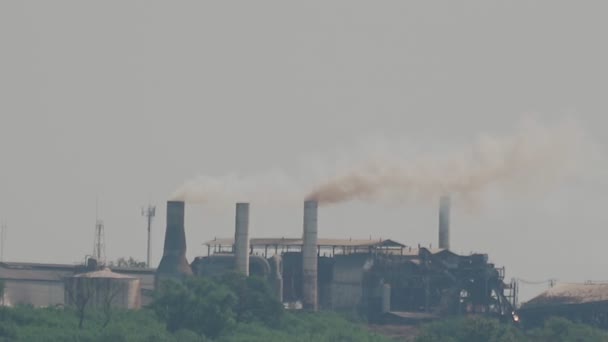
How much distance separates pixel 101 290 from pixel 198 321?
41.3 ft

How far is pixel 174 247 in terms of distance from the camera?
5497 inches

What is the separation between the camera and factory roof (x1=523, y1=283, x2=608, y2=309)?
13250 centimetres

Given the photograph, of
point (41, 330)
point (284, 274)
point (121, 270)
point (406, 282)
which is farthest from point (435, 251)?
point (41, 330)

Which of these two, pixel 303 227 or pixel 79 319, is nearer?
pixel 79 319

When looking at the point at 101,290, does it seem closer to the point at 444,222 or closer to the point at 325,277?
the point at 325,277

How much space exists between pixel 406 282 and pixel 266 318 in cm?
1280

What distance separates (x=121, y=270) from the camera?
498ft


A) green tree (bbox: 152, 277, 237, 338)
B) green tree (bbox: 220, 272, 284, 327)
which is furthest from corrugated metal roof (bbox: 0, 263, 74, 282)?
green tree (bbox: 152, 277, 237, 338)

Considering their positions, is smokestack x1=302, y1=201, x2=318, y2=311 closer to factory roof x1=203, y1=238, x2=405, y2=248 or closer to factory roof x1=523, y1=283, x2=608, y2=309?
factory roof x1=203, y1=238, x2=405, y2=248

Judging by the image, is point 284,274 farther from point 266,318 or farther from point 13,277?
point 13,277

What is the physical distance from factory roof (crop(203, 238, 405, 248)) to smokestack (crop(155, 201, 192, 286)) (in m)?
9.46

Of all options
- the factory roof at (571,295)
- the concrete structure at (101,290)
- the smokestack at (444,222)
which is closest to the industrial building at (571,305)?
the factory roof at (571,295)

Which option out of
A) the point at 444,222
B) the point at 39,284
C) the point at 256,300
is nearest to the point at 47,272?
the point at 39,284

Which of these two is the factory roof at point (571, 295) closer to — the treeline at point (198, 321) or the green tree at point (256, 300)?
the treeline at point (198, 321)
